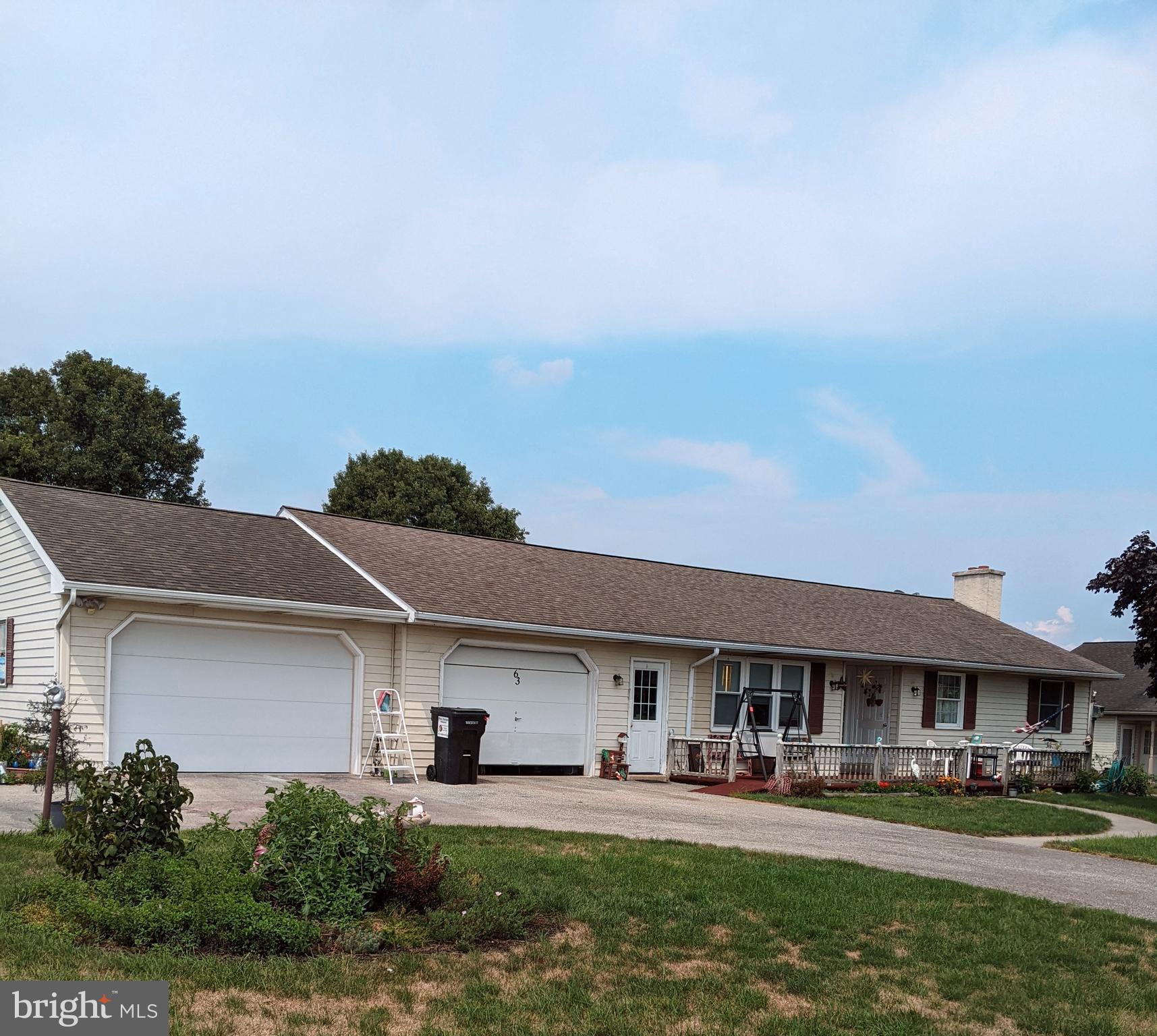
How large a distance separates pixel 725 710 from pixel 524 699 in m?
4.63

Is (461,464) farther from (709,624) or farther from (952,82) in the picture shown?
(952,82)

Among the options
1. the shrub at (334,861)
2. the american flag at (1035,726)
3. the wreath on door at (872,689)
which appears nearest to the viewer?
the shrub at (334,861)

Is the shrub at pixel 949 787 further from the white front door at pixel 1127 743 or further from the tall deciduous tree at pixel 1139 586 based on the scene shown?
the white front door at pixel 1127 743

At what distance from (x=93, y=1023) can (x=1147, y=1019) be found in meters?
5.65

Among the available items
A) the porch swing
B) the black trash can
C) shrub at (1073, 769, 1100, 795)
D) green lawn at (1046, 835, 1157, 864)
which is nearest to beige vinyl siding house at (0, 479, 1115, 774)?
the porch swing

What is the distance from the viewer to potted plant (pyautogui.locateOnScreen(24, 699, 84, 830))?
10062 mm

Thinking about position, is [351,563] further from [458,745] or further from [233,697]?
[458,745]

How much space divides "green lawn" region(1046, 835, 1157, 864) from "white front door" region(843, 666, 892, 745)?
359 inches

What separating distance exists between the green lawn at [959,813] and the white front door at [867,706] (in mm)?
5335

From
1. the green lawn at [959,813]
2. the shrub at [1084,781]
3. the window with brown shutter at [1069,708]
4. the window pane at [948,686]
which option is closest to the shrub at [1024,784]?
the shrub at [1084,781]

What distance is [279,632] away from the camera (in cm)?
1708

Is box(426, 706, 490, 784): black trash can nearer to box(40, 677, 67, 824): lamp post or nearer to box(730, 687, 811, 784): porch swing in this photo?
box(730, 687, 811, 784): porch swing

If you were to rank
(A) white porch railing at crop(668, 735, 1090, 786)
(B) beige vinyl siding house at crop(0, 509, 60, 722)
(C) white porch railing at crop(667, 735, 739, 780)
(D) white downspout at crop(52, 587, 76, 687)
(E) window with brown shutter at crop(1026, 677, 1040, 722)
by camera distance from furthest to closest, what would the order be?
(E) window with brown shutter at crop(1026, 677, 1040, 722)
(C) white porch railing at crop(667, 735, 739, 780)
(A) white porch railing at crop(668, 735, 1090, 786)
(B) beige vinyl siding house at crop(0, 509, 60, 722)
(D) white downspout at crop(52, 587, 76, 687)

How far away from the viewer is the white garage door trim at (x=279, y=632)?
15.4 metres
